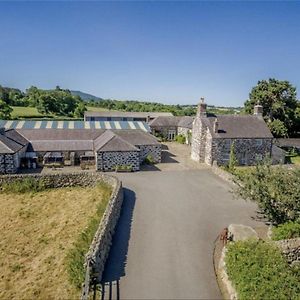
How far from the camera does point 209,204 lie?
20.1m

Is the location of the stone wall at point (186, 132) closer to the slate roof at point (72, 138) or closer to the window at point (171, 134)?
the window at point (171, 134)

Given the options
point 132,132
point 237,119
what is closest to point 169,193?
point 132,132

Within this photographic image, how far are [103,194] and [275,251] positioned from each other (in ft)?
41.8

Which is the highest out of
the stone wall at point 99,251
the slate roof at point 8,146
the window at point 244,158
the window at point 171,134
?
the window at point 171,134

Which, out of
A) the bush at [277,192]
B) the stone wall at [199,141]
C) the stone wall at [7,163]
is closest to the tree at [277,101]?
the stone wall at [199,141]

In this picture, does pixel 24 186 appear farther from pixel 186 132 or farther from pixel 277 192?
pixel 186 132

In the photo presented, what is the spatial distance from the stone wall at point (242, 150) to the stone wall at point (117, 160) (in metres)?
8.53

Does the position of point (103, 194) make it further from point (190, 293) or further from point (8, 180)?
point (190, 293)

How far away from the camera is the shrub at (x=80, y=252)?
38.4 ft

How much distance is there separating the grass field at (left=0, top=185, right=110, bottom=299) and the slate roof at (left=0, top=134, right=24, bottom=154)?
6.11 metres

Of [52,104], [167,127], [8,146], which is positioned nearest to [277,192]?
[8,146]

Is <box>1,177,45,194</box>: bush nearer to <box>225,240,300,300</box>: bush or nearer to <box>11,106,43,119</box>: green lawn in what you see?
<box>225,240,300,300</box>: bush

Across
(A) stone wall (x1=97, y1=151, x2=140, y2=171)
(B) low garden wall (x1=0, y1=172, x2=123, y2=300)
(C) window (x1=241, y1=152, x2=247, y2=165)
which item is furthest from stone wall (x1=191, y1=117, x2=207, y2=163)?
(B) low garden wall (x1=0, y1=172, x2=123, y2=300)

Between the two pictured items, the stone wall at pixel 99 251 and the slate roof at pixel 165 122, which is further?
the slate roof at pixel 165 122
